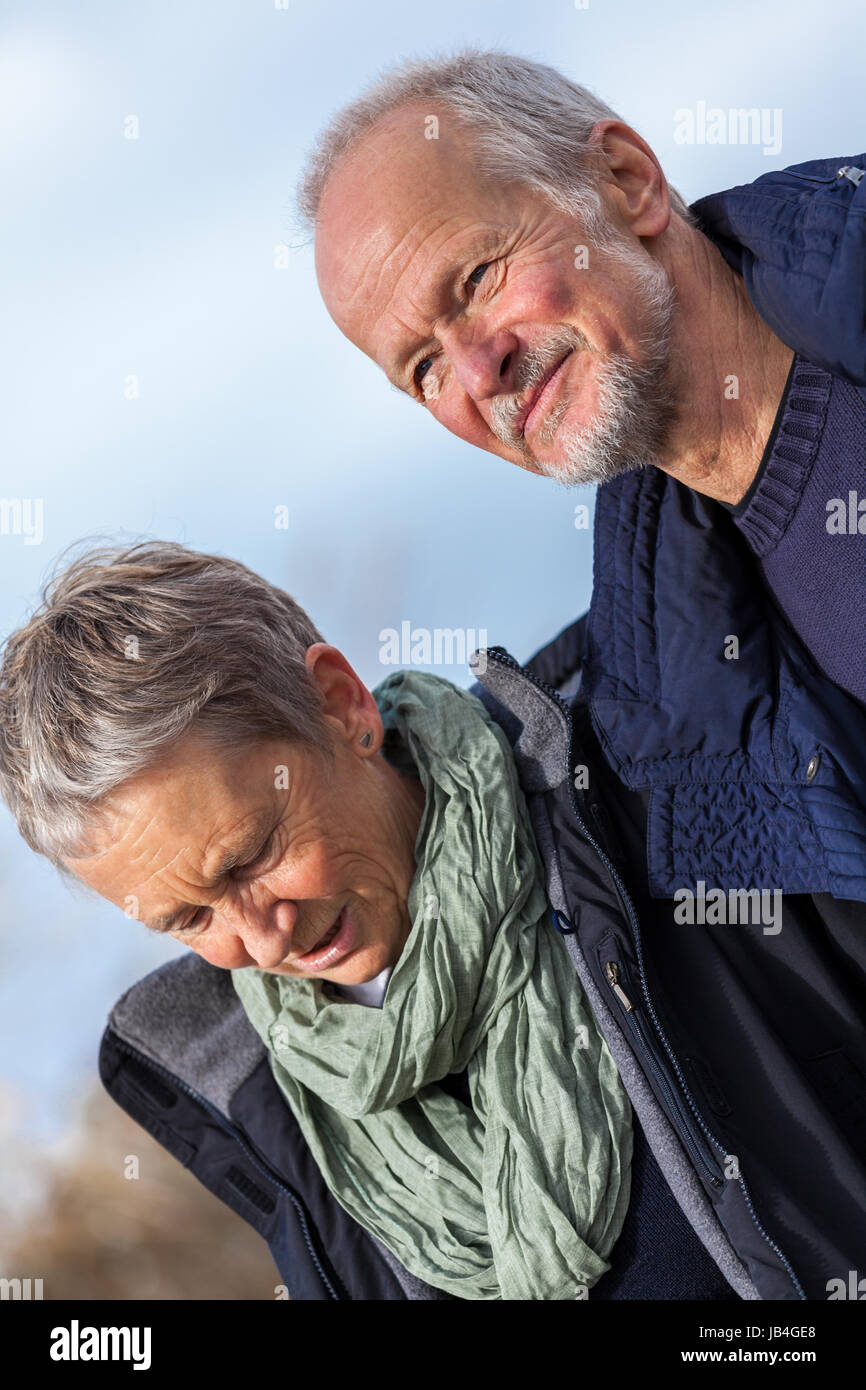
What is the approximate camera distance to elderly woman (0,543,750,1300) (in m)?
1.50

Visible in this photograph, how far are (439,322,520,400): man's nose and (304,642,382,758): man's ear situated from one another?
0.42 m

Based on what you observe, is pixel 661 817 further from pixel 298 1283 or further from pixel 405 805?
pixel 298 1283

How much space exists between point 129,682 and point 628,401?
2.37 ft

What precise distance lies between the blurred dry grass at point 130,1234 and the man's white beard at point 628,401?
1.86 m

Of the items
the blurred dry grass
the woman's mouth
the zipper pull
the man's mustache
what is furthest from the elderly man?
the blurred dry grass

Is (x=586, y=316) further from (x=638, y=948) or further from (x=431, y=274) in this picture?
(x=638, y=948)

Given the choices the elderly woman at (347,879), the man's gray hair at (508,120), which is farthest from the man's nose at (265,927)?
the man's gray hair at (508,120)

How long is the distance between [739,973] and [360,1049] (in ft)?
1.75

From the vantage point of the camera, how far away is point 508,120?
1545mm

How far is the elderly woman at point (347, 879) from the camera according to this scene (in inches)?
58.9

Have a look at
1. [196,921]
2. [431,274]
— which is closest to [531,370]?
[431,274]

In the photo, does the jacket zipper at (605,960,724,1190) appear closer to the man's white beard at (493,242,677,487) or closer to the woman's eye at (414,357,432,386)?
the man's white beard at (493,242,677,487)

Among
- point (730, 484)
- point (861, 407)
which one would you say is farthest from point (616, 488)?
point (861, 407)

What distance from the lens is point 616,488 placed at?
1764 mm
